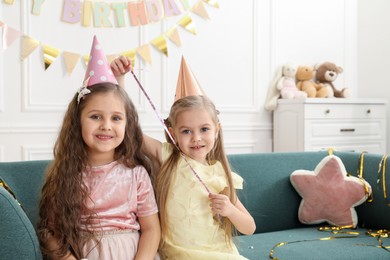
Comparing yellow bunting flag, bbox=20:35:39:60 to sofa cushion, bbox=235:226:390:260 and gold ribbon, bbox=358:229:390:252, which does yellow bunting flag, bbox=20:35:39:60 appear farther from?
A: gold ribbon, bbox=358:229:390:252

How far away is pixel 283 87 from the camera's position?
13.7ft

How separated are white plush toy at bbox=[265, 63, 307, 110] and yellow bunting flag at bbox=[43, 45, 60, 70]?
1.82 meters

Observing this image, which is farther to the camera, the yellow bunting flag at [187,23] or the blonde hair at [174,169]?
the yellow bunting flag at [187,23]

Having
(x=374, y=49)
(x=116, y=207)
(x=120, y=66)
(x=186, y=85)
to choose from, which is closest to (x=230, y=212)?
(x=116, y=207)

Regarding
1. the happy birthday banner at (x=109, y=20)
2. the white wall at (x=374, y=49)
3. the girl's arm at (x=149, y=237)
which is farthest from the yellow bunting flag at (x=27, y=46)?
the white wall at (x=374, y=49)

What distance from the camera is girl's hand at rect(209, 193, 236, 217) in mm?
1606

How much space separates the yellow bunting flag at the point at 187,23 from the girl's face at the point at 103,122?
7.63 feet

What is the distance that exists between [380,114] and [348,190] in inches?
84.3

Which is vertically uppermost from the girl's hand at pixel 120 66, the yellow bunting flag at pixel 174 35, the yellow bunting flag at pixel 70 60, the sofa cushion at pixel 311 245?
the yellow bunting flag at pixel 174 35

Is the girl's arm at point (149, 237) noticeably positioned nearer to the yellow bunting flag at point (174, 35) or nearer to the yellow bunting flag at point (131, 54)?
the yellow bunting flag at point (131, 54)

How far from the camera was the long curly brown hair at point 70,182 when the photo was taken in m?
1.46

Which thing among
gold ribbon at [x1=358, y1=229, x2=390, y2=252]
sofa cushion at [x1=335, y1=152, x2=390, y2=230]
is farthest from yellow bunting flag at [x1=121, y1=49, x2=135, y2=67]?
gold ribbon at [x1=358, y1=229, x2=390, y2=252]

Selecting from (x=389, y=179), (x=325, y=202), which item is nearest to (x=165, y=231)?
(x=325, y=202)

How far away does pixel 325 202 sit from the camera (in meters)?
2.38
